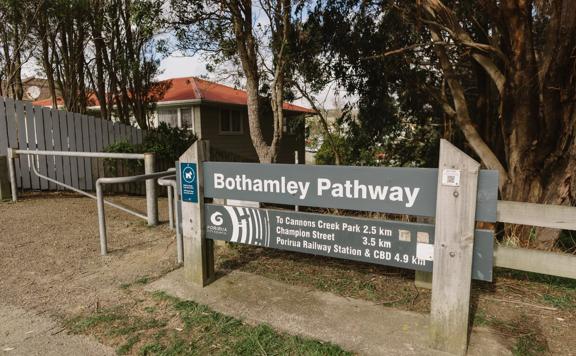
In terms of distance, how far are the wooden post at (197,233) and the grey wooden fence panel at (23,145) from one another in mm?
6252

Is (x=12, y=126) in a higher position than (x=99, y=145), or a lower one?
higher

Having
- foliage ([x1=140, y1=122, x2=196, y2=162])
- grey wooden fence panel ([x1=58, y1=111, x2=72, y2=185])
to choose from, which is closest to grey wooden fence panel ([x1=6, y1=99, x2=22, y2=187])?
grey wooden fence panel ([x1=58, y1=111, x2=72, y2=185])

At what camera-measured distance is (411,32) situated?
793 cm

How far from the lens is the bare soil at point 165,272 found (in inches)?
118

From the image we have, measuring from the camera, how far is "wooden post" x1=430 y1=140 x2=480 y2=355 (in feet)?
8.14

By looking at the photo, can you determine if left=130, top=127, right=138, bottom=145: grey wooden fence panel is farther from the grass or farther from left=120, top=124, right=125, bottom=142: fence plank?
the grass

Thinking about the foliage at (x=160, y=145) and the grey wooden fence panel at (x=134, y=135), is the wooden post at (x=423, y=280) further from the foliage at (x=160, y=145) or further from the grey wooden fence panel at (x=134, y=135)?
the grey wooden fence panel at (x=134, y=135)

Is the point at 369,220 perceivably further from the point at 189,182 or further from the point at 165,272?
the point at 165,272

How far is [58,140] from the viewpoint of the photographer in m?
8.59

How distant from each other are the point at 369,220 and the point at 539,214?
3.55 feet

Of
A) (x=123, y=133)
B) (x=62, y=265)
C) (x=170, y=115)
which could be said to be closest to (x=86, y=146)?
(x=123, y=133)

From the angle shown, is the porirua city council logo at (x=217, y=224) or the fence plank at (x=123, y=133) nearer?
the porirua city council logo at (x=217, y=224)

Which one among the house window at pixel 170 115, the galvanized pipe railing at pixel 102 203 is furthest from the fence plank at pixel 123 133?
the house window at pixel 170 115

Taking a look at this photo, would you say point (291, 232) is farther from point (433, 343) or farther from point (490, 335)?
point (490, 335)
